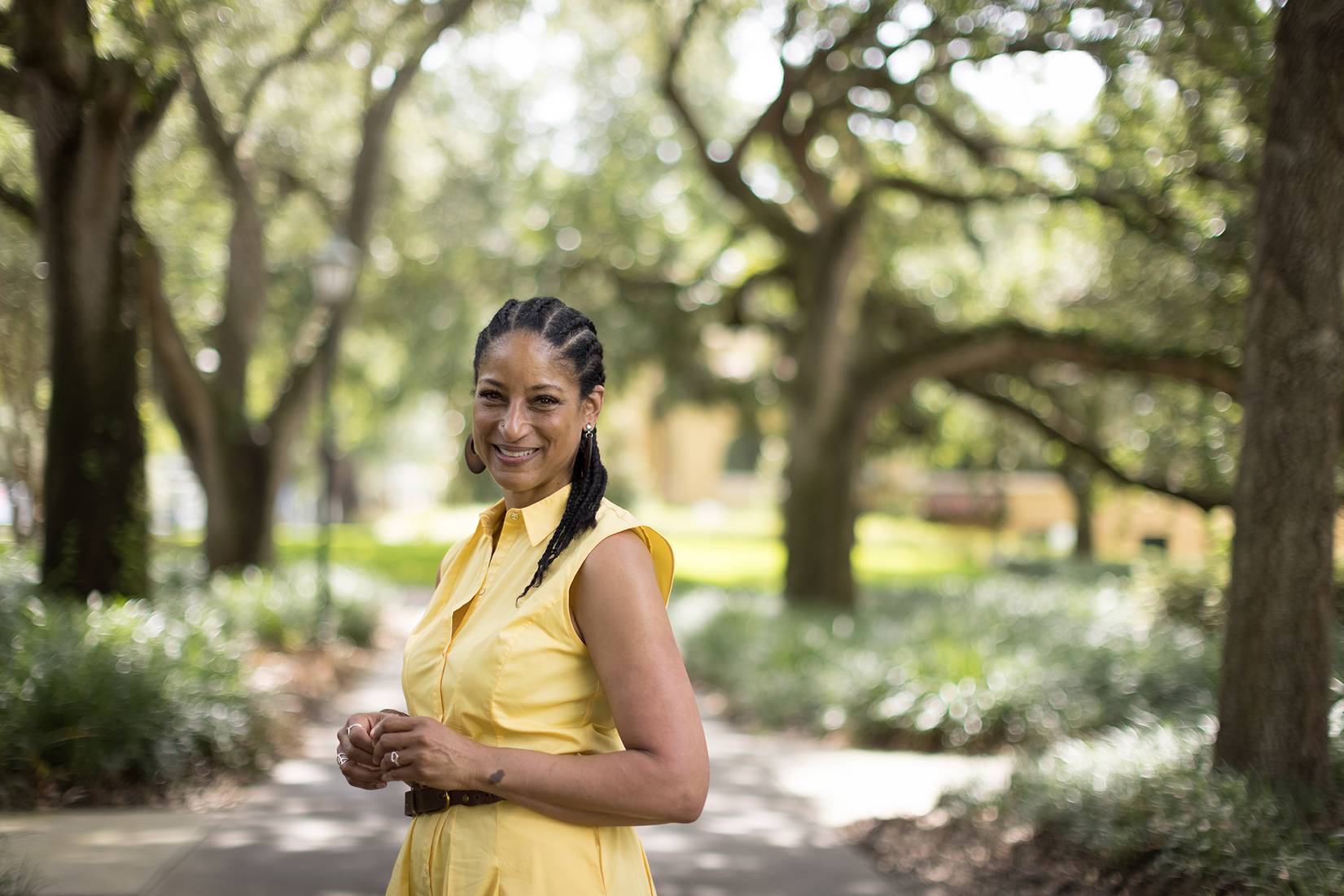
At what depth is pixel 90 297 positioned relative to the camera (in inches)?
315

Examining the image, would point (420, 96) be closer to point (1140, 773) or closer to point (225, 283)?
point (225, 283)

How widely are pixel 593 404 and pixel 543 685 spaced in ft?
1.85

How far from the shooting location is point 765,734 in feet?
34.2

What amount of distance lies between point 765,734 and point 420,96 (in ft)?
38.3

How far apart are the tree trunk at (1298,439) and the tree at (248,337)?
900cm

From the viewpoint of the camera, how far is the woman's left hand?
6.23 feet

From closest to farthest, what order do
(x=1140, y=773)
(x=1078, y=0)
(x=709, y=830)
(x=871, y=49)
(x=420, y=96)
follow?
(x=1140, y=773) → (x=709, y=830) → (x=1078, y=0) → (x=871, y=49) → (x=420, y=96)

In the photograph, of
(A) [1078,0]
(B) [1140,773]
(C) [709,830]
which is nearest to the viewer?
(B) [1140,773]

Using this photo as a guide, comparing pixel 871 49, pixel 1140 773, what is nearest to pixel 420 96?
pixel 871 49

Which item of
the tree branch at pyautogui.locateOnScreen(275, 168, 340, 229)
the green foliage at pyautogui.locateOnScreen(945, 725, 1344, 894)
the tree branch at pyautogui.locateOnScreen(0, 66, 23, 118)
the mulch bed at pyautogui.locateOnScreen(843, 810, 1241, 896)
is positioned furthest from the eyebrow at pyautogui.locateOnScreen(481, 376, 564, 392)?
the tree branch at pyautogui.locateOnScreen(275, 168, 340, 229)

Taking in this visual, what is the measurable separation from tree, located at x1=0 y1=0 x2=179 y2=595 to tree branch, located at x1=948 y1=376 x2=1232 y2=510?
9.37 meters

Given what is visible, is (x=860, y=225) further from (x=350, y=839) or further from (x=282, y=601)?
(x=350, y=839)

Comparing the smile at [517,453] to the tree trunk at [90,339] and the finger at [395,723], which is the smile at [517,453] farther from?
the tree trunk at [90,339]

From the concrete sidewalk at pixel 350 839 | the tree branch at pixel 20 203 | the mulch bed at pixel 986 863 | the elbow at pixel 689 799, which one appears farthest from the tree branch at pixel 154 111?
the elbow at pixel 689 799
